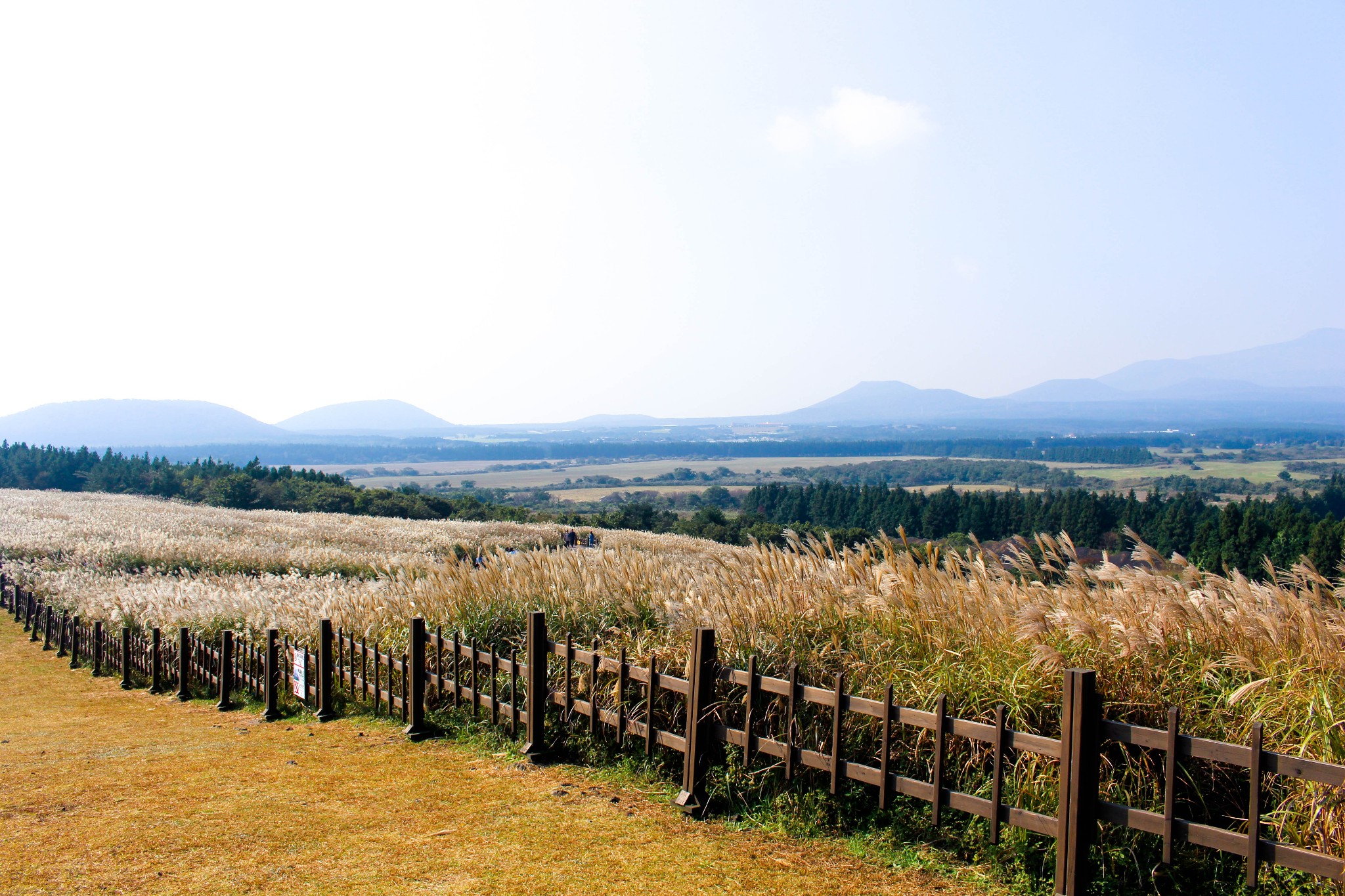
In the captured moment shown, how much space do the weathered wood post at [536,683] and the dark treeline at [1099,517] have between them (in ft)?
117

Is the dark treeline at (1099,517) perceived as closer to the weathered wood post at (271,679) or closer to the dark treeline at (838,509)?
the dark treeline at (838,509)

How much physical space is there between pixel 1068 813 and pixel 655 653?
3293 millimetres

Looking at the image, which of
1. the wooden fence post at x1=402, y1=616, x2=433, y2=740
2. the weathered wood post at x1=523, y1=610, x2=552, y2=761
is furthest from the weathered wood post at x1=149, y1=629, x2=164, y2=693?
the weathered wood post at x1=523, y1=610, x2=552, y2=761

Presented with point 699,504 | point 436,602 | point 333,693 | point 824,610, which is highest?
point 824,610

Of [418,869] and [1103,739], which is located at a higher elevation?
[1103,739]

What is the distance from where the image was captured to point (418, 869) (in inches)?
197

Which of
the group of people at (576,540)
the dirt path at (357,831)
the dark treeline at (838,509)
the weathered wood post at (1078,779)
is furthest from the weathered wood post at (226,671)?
the dark treeline at (838,509)

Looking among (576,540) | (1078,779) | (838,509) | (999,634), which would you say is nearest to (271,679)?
(999,634)

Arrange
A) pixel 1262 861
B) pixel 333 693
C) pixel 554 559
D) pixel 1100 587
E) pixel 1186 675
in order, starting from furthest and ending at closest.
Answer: pixel 333 693 < pixel 554 559 < pixel 1100 587 < pixel 1186 675 < pixel 1262 861

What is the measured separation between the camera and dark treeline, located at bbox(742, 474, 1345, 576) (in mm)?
49719

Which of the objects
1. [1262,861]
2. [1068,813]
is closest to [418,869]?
[1068,813]

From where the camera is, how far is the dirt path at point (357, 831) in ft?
15.9

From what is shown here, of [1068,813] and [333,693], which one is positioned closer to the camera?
[1068,813]

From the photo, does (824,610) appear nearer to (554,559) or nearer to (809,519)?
(554,559)
